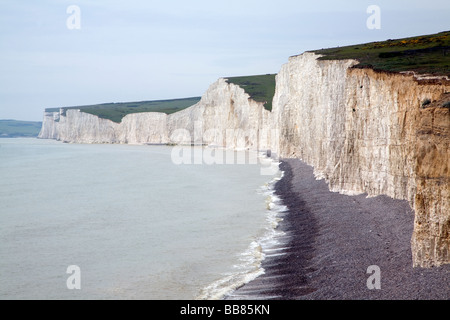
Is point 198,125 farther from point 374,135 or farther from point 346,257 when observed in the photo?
point 346,257

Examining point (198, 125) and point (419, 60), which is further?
point (198, 125)

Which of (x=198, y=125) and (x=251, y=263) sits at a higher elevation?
(x=198, y=125)

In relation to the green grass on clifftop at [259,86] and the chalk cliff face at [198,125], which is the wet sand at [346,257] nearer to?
the chalk cliff face at [198,125]

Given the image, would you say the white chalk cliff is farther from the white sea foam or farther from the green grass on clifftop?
the green grass on clifftop

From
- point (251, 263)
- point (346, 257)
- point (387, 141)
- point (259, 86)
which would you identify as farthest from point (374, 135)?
point (259, 86)

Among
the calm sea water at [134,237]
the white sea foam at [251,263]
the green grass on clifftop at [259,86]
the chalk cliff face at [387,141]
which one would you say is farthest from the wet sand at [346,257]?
the green grass on clifftop at [259,86]
